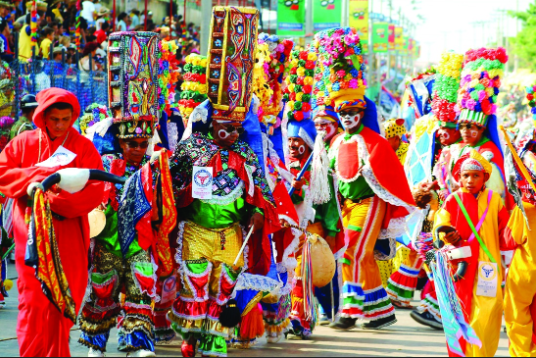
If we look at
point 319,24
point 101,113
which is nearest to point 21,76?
point 101,113

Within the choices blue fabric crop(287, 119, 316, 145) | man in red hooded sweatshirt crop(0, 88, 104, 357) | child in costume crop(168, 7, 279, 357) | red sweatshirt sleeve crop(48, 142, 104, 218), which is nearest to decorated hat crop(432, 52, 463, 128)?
blue fabric crop(287, 119, 316, 145)

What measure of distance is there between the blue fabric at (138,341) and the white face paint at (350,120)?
3.63 m

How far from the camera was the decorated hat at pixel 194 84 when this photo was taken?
804cm

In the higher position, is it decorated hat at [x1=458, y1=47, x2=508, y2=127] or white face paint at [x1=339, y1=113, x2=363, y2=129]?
decorated hat at [x1=458, y1=47, x2=508, y2=127]

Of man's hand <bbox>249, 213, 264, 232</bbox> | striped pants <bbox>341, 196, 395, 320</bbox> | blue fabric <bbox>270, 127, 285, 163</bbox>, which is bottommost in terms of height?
striped pants <bbox>341, 196, 395, 320</bbox>

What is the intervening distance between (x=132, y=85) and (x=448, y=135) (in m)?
3.50

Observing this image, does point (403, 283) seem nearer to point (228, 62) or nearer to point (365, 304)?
point (365, 304)

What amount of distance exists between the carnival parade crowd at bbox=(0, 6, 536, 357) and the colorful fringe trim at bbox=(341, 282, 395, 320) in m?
0.01

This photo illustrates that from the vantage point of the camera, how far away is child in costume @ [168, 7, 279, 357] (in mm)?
7570

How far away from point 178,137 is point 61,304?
4.68m

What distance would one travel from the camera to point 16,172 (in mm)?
6246

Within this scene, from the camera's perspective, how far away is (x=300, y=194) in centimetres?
946

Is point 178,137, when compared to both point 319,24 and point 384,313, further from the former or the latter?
point 319,24

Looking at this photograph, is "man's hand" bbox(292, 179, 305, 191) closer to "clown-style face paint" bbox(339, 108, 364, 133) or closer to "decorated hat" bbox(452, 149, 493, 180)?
"clown-style face paint" bbox(339, 108, 364, 133)
